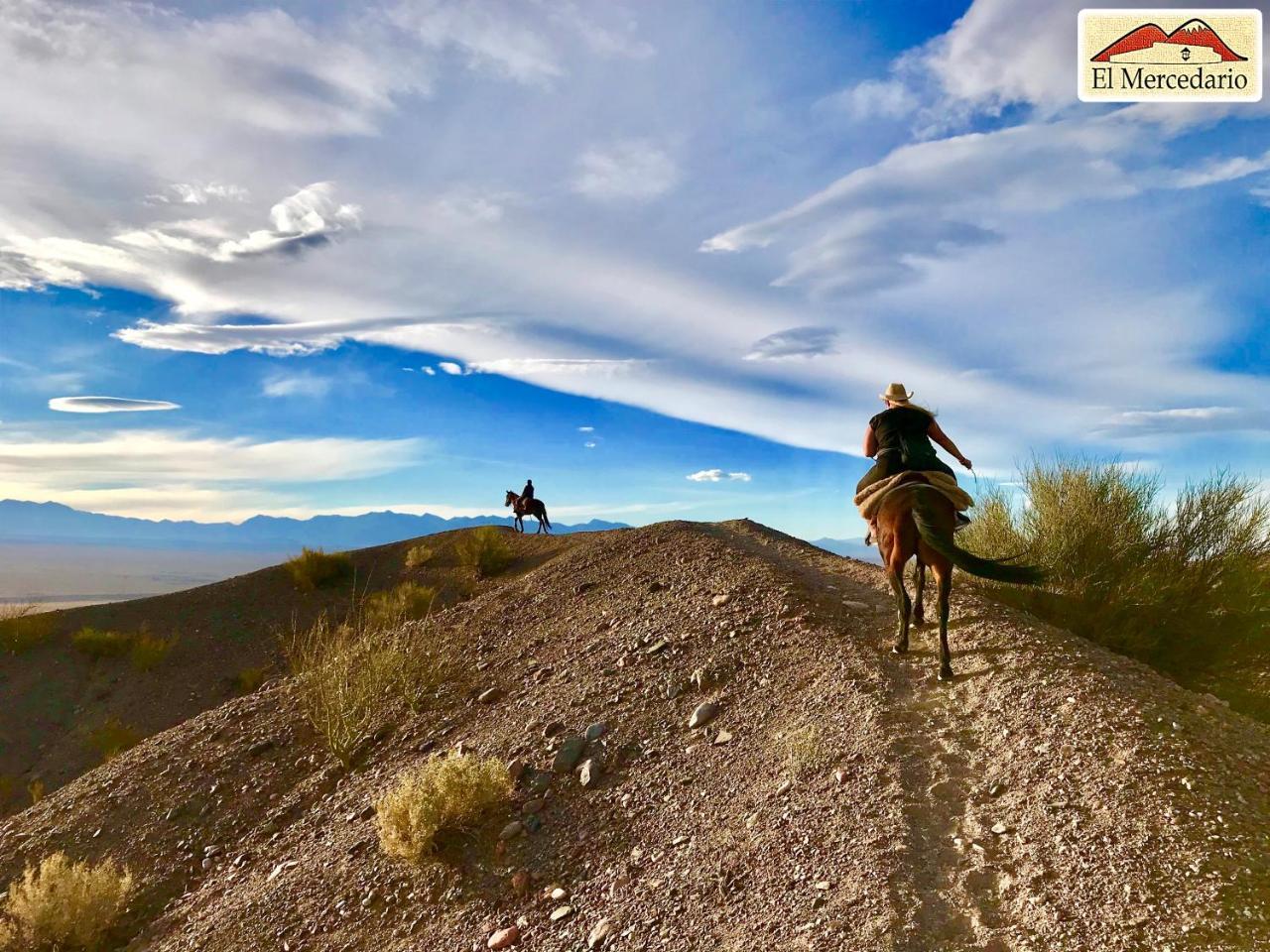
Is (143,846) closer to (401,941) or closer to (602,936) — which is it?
(401,941)

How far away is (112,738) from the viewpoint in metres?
16.3

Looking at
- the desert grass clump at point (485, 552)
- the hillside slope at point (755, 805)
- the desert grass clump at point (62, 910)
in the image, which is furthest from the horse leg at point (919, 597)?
the desert grass clump at point (485, 552)

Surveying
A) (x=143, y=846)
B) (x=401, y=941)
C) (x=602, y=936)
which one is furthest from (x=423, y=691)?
(x=602, y=936)

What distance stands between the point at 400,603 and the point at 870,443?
41.5ft

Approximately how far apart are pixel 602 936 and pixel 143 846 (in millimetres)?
7667

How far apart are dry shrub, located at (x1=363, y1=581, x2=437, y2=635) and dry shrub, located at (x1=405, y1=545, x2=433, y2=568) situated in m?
1.86

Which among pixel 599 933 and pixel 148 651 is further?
pixel 148 651

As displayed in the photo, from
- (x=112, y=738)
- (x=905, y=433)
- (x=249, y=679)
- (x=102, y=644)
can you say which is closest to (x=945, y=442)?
(x=905, y=433)

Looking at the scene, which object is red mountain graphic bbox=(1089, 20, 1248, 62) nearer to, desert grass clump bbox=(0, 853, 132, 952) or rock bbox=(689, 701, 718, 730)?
rock bbox=(689, 701, 718, 730)

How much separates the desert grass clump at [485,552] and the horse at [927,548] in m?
14.1

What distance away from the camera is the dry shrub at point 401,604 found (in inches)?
645

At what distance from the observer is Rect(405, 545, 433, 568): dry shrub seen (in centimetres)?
2258

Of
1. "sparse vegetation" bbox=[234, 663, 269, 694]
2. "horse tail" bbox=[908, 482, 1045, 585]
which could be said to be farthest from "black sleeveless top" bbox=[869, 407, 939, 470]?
"sparse vegetation" bbox=[234, 663, 269, 694]

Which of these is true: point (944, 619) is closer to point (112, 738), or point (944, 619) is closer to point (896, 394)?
point (896, 394)
